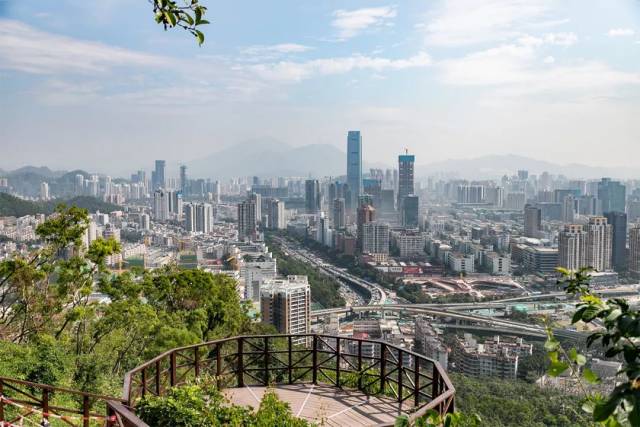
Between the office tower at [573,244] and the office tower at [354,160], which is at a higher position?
the office tower at [354,160]

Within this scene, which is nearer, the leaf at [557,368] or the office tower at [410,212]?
the leaf at [557,368]

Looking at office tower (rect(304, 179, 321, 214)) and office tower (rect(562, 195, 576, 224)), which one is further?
office tower (rect(304, 179, 321, 214))

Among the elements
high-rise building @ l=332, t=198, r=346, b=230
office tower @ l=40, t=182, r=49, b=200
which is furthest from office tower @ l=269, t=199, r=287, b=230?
office tower @ l=40, t=182, r=49, b=200

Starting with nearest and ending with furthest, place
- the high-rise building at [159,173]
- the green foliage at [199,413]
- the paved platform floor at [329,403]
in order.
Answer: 1. the green foliage at [199,413]
2. the paved platform floor at [329,403]
3. the high-rise building at [159,173]

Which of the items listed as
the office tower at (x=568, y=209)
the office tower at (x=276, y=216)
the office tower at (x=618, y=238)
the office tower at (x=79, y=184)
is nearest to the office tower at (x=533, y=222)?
the office tower at (x=568, y=209)

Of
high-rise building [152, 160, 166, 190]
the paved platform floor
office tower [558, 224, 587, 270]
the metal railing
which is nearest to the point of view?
the metal railing

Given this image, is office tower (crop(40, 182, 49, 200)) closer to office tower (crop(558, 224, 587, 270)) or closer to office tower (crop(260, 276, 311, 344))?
office tower (crop(260, 276, 311, 344))

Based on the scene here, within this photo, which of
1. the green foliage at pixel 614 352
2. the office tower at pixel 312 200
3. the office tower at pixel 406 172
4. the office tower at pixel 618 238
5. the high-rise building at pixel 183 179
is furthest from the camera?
the high-rise building at pixel 183 179

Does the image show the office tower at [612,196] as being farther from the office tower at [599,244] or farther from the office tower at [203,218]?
the office tower at [203,218]
